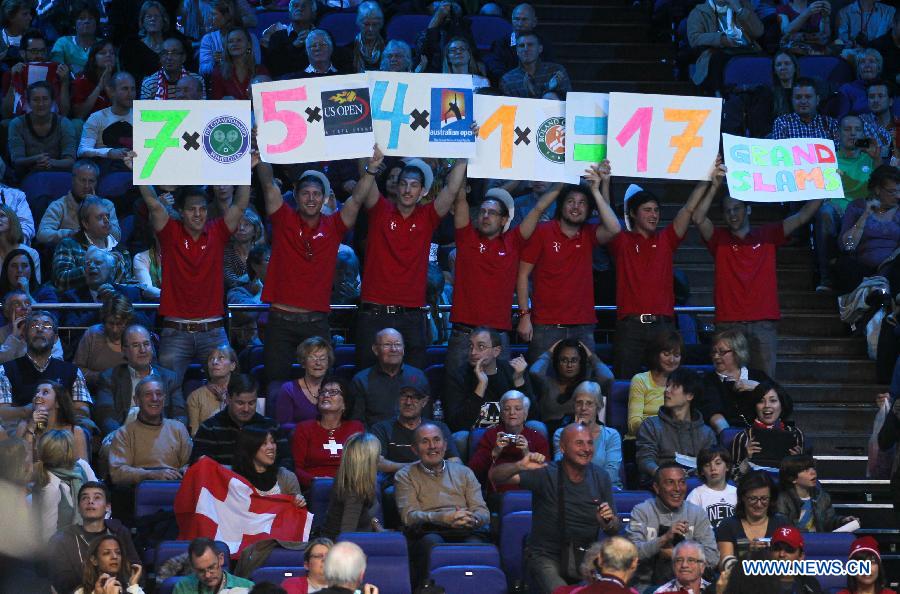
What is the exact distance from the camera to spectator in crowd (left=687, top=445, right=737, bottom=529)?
9.21m

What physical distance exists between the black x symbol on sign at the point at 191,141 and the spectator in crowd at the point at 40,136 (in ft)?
9.10

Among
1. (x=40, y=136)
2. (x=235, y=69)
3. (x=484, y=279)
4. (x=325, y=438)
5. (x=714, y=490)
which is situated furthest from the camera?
(x=235, y=69)

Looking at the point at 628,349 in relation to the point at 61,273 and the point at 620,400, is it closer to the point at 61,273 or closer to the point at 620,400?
the point at 620,400

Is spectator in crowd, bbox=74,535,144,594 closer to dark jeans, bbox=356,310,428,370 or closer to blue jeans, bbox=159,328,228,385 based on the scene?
blue jeans, bbox=159,328,228,385

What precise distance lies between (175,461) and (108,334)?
4.16 ft

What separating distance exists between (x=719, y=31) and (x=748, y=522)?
21.1 ft

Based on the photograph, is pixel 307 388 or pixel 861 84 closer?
pixel 307 388

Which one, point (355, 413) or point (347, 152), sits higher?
point (347, 152)

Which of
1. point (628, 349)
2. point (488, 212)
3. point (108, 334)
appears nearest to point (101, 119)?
point (108, 334)

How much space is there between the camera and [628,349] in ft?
35.2

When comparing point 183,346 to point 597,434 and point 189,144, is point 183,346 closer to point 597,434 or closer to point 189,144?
point 189,144

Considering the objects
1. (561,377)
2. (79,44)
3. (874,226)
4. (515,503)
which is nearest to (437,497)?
(515,503)

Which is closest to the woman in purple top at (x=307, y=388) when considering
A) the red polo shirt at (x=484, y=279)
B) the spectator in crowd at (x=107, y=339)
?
the red polo shirt at (x=484, y=279)

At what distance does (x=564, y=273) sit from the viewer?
35.1 ft
